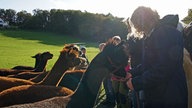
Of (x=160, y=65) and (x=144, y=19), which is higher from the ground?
(x=144, y=19)

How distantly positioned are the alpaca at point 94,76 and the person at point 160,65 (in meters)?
1.45

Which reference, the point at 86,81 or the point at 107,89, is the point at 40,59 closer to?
the point at 107,89

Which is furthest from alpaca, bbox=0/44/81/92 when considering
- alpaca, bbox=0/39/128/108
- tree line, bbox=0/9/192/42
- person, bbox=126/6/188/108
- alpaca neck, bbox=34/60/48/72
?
tree line, bbox=0/9/192/42

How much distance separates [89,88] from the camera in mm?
5402

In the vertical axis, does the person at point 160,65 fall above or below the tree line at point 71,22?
above

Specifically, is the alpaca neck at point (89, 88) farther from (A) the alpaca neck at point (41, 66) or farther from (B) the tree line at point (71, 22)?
(B) the tree line at point (71, 22)

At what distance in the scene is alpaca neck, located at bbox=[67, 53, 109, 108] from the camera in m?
5.31

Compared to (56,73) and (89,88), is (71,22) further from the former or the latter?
(89,88)

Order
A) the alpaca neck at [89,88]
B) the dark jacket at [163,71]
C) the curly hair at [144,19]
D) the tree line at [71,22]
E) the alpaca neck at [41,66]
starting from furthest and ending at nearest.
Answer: the tree line at [71,22]
the alpaca neck at [41,66]
the alpaca neck at [89,88]
the curly hair at [144,19]
the dark jacket at [163,71]

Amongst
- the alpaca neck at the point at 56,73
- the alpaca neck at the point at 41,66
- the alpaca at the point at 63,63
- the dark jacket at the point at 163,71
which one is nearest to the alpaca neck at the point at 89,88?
the dark jacket at the point at 163,71

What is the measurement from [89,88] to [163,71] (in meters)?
1.95

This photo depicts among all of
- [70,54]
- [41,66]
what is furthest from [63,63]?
[41,66]

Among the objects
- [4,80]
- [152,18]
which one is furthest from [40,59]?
[152,18]

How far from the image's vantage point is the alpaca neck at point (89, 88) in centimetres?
531
